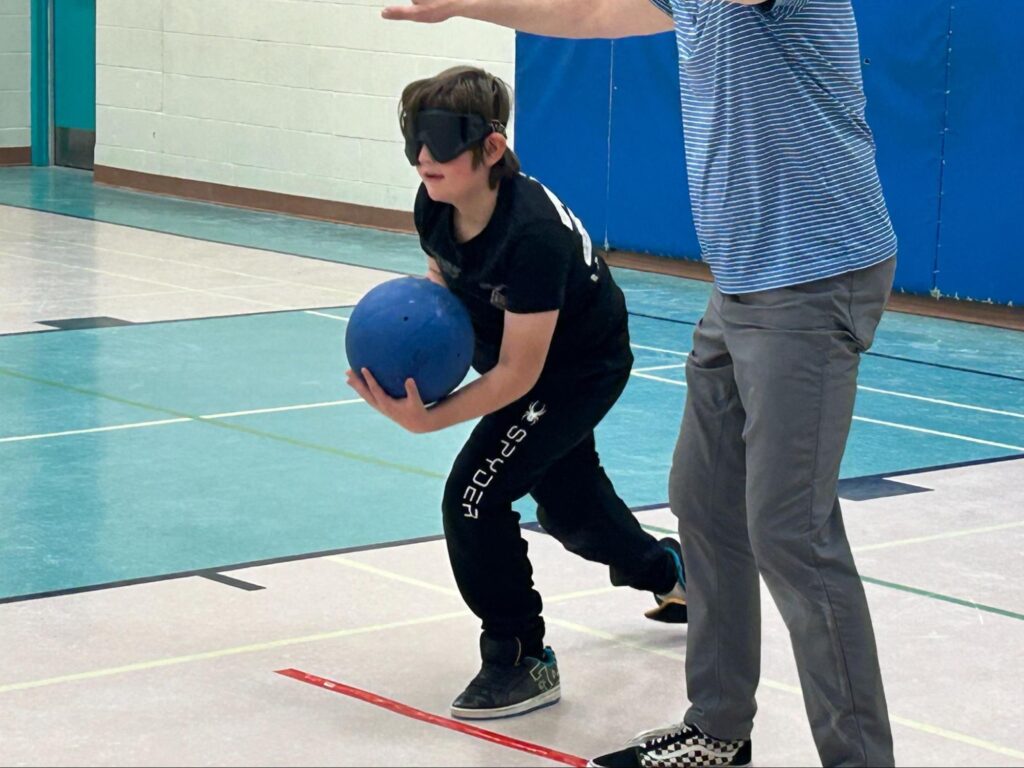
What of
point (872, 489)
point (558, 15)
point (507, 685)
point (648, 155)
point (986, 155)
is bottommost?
point (872, 489)

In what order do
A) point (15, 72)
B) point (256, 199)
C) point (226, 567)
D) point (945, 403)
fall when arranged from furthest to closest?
point (15, 72) → point (256, 199) → point (945, 403) → point (226, 567)

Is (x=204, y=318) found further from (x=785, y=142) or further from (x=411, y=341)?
(x=785, y=142)

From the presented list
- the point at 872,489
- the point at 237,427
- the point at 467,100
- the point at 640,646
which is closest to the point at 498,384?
the point at 467,100

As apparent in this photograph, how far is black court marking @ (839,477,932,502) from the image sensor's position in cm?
588

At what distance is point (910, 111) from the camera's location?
9789mm

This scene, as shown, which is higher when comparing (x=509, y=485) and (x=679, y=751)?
(x=509, y=485)

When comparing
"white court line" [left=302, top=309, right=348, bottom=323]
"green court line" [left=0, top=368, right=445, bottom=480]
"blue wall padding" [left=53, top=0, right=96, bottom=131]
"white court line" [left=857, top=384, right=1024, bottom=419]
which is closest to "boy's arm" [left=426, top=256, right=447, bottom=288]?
"green court line" [left=0, top=368, right=445, bottom=480]

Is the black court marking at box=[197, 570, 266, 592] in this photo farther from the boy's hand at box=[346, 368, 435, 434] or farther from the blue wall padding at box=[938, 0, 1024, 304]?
the blue wall padding at box=[938, 0, 1024, 304]

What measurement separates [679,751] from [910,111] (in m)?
6.93

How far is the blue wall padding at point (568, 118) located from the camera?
451 inches

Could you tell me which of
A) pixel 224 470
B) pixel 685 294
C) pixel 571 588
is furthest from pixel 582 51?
pixel 571 588

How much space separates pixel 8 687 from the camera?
386 cm

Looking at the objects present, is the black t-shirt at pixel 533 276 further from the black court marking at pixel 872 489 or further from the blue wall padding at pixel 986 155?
the blue wall padding at pixel 986 155

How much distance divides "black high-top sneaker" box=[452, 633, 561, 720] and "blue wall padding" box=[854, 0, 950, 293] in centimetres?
632
